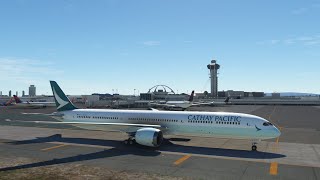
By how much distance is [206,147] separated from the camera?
31.4m

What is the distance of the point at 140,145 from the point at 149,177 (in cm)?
1248

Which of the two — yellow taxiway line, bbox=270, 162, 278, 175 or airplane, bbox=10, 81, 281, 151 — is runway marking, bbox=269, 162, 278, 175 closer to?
yellow taxiway line, bbox=270, 162, 278, 175

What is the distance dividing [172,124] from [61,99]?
16.8 metres

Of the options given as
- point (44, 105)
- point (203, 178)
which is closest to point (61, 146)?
point (203, 178)

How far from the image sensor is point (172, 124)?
110 ft

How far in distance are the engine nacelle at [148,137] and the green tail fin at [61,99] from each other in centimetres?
1458

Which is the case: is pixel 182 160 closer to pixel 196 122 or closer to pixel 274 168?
pixel 274 168

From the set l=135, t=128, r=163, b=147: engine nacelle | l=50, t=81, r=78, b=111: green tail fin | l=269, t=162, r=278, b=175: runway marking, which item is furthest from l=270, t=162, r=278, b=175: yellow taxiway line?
l=50, t=81, r=78, b=111: green tail fin

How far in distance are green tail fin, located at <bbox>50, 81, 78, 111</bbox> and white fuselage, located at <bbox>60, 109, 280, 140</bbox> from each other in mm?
2770

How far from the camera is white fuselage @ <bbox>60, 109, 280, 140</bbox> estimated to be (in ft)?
→ 96.5

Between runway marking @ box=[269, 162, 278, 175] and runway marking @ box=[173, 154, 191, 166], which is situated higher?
runway marking @ box=[173, 154, 191, 166]

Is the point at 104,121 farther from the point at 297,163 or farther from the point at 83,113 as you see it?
the point at 297,163

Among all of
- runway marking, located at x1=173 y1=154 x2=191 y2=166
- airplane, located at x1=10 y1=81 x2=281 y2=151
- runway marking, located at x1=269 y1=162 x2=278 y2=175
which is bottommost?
runway marking, located at x1=269 y1=162 x2=278 y2=175

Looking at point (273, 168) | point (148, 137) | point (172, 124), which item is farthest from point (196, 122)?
point (273, 168)
